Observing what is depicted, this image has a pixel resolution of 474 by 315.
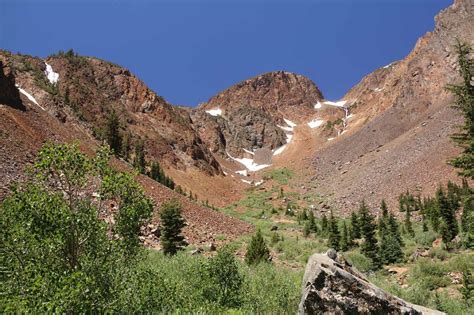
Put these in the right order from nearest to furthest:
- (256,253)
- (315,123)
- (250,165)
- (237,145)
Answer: (256,253) < (250,165) < (237,145) < (315,123)

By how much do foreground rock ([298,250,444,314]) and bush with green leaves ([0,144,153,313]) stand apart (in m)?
4.42

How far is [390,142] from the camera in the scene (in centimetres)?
7694

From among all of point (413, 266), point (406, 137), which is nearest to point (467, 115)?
point (413, 266)

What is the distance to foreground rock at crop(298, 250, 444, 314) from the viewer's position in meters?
8.48

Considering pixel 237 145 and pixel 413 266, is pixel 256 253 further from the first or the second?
pixel 237 145

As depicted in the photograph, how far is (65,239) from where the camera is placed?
930 cm

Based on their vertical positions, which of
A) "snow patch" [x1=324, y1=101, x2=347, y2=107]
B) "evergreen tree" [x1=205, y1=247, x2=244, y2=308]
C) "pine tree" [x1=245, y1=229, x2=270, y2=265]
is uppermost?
"snow patch" [x1=324, y1=101, x2=347, y2=107]

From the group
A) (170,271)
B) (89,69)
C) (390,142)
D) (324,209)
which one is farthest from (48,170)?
(390,142)

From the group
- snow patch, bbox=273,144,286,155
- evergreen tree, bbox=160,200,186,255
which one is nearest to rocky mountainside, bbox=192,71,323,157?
snow patch, bbox=273,144,286,155

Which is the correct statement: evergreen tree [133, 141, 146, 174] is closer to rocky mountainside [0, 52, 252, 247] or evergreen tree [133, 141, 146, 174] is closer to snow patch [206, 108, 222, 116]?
rocky mountainside [0, 52, 252, 247]

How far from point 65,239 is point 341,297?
6.32m

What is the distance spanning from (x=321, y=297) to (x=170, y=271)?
30.4 ft

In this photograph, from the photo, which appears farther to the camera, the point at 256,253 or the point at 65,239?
the point at 256,253

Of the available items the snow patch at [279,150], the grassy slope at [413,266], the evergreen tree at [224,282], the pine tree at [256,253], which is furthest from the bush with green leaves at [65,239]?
the snow patch at [279,150]
